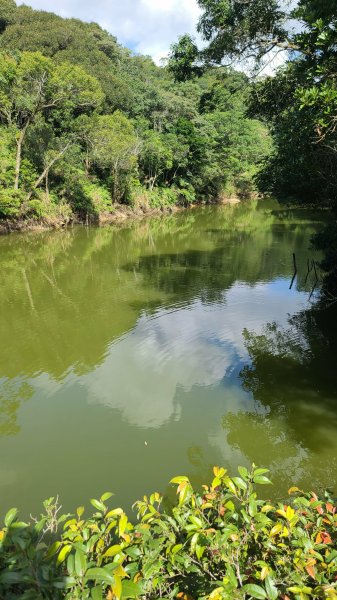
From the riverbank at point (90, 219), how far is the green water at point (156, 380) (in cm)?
811

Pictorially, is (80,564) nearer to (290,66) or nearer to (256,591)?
(256,591)

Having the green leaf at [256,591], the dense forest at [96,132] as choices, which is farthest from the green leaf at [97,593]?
the dense forest at [96,132]

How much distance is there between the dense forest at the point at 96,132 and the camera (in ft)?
66.5

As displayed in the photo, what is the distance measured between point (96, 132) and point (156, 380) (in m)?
22.3

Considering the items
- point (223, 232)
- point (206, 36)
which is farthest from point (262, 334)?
point (223, 232)

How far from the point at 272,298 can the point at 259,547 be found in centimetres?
1014

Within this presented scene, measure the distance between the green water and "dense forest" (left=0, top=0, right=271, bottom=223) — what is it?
565 cm

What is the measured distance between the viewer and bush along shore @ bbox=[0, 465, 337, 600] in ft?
4.81

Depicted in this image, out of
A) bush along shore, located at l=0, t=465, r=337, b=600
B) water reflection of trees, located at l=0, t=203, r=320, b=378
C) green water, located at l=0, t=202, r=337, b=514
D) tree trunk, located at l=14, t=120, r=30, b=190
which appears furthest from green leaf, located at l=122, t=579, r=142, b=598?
tree trunk, located at l=14, t=120, r=30, b=190

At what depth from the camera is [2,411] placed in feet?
20.5

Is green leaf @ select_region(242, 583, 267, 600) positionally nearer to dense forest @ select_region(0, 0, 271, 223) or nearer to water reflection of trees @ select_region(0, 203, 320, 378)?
water reflection of trees @ select_region(0, 203, 320, 378)

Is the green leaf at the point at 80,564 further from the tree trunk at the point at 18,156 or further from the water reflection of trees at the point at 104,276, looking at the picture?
the tree trunk at the point at 18,156

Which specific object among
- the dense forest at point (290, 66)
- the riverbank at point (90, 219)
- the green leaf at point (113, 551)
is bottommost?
the riverbank at point (90, 219)

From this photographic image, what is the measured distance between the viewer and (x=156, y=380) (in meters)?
7.03
